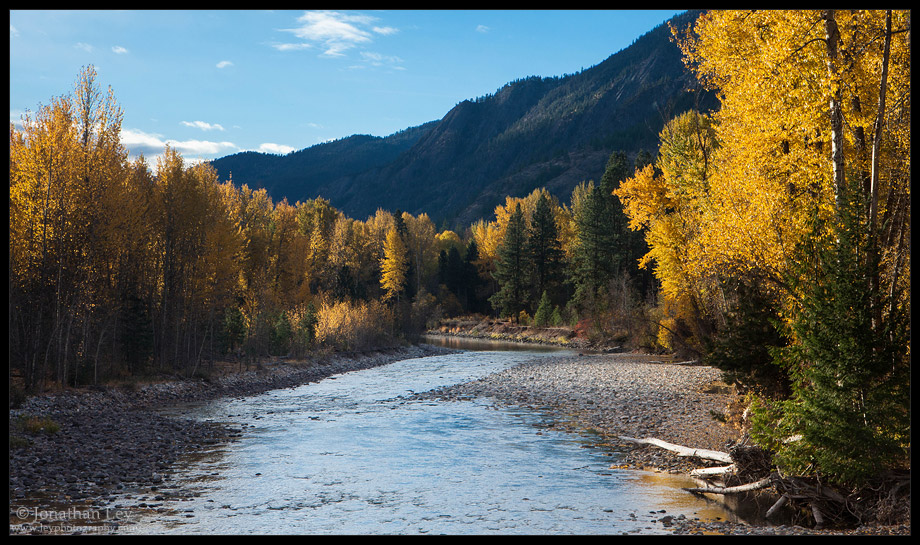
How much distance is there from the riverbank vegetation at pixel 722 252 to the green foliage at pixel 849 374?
0.09 feet

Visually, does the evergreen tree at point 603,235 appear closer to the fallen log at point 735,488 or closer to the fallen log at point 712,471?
the fallen log at point 712,471

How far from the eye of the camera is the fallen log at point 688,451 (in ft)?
Result: 39.7

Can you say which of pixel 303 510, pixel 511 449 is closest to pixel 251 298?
pixel 511 449

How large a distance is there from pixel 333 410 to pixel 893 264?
52.2 ft

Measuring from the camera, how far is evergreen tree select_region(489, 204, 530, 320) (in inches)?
2913

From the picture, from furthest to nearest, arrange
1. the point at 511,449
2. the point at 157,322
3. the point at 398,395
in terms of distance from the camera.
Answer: the point at 157,322 → the point at 398,395 → the point at 511,449

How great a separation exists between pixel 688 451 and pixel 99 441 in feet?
43.2

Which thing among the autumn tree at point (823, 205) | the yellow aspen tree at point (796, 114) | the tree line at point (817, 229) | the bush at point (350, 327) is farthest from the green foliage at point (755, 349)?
the bush at point (350, 327)

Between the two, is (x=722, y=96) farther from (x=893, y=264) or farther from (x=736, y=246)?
(x=893, y=264)

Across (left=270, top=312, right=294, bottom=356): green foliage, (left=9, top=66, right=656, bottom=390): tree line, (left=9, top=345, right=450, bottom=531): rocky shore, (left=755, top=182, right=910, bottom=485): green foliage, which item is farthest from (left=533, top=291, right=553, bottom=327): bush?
(left=755, top=182, right=910, bottom=485): green foliage

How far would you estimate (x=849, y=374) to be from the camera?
30.7ft

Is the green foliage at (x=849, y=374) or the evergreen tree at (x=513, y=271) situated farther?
the evergreen tree at (x=513, y=271)

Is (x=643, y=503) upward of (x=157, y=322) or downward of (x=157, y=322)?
downward

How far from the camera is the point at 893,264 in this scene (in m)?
10.4
